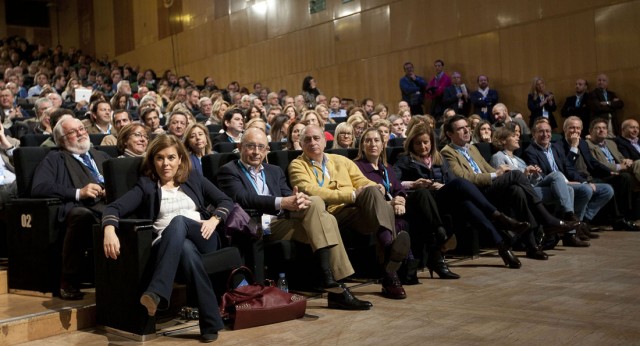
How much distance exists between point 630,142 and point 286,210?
3.91 m

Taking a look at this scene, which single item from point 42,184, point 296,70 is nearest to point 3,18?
point 296,70

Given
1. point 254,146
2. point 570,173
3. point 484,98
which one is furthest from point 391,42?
point 254,146

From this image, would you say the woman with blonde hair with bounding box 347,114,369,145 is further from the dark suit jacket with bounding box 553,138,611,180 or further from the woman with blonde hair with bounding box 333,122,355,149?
the dark suit jacket with bounding box 553,138,611,180

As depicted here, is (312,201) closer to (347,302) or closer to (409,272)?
(347,302)

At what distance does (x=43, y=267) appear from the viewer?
320 cm

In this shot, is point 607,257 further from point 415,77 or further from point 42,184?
point 415,77

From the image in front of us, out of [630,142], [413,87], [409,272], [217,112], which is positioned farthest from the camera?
[413,87]

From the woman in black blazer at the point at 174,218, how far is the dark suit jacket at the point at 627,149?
4.13m

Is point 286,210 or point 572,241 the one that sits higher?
point 286,210

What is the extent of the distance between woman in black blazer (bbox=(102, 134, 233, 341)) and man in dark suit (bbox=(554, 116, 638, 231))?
3.30 m

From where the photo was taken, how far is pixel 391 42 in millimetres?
10195

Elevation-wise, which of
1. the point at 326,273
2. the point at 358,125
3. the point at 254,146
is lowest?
the point at 326,273

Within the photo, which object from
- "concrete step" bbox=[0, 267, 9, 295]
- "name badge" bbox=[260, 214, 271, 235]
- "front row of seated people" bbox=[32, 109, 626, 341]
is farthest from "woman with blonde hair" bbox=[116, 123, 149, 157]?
"concrete step" bbox=[0, 267, 9, 295]

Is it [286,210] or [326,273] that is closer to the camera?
[326,273]
